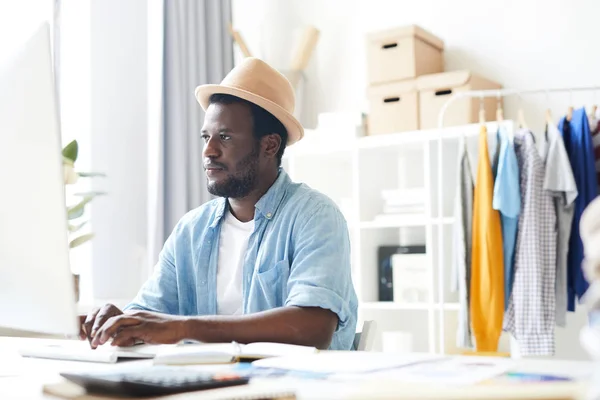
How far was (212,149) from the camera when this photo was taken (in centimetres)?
198

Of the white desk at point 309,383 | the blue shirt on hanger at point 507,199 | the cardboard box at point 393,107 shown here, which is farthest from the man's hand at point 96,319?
the cardboard box at point 393,107

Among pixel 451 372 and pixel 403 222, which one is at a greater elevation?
pixel 403 222

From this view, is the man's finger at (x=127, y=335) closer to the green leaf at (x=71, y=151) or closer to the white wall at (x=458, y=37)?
the green leaf at (x=71, y=151)

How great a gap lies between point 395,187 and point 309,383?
2.89m

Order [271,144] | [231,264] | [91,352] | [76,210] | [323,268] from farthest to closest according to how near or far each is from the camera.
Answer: [76,210]
[271,144]
[231,264]
[323,268]
[91,352]

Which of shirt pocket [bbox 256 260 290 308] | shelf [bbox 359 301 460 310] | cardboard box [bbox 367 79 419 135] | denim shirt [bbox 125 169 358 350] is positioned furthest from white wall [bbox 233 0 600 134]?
shirt pocket [bbox 256 260 290 308]

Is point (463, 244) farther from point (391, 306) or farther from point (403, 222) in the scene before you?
point (391, 306)

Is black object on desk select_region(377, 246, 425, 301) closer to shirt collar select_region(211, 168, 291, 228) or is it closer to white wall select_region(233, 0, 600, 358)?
white wall select_region(233, 0, 600, 358)

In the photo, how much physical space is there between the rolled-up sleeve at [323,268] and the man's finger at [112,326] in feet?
1.13

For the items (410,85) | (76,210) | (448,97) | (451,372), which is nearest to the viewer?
(451,372)

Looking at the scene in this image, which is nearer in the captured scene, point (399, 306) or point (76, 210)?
point (76, 210)

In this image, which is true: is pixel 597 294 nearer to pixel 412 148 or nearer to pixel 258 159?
pixel 258 159

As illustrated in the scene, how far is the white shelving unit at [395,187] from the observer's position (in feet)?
10.3

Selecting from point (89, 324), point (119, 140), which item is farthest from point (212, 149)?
point (119, 140)
